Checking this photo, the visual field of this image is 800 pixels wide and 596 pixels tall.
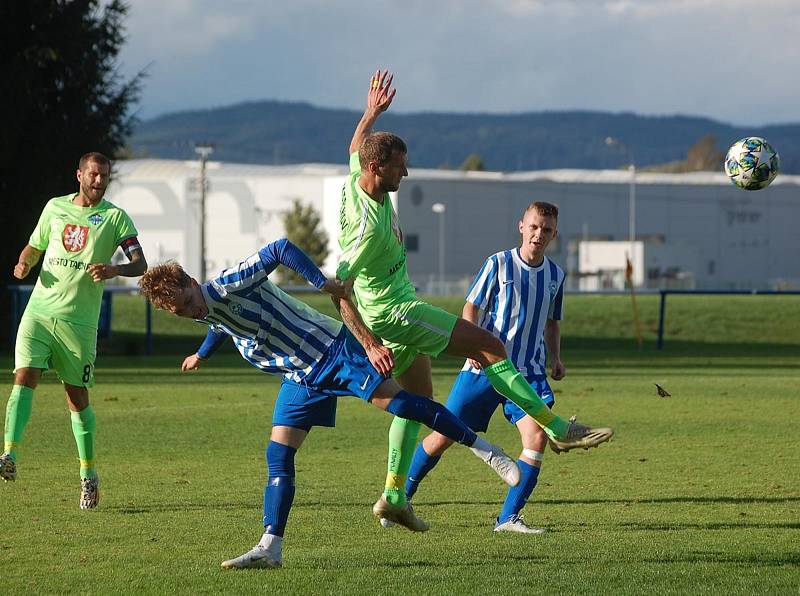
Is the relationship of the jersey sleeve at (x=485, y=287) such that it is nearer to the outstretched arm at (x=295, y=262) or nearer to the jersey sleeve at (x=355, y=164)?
the jersey sleeve at (x=355, y=164)

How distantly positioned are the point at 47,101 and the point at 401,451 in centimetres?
2642

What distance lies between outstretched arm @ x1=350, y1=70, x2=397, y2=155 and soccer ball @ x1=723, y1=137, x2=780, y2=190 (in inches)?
197

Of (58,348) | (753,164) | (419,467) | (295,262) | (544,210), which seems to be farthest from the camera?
(753,164)

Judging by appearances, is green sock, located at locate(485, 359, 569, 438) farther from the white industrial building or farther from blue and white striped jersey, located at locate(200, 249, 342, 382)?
the white industrial building

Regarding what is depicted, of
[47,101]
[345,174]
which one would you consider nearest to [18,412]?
[47,101]

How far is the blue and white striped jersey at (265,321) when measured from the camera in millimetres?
7012

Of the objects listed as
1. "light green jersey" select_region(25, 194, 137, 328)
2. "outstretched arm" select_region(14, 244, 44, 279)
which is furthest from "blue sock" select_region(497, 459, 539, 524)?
"outstretched arm" select_region(14, 244, 44, 279)

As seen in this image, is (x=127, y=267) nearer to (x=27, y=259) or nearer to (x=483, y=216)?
(x=27, y=259)

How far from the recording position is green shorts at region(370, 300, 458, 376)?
7.59 meters

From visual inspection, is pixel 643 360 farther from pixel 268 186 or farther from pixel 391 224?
pixel 268 186

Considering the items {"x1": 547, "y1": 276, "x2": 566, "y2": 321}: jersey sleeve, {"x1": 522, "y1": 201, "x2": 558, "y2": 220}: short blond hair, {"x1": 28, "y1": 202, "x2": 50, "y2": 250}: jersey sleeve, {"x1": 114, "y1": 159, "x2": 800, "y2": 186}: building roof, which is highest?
{"x1": 114, "y1": 159, "x2": 800, "y2": 186}: building roof

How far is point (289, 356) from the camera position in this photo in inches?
280

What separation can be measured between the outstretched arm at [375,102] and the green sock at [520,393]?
5.83 ft

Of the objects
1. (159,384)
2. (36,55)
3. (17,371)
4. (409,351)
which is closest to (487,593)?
(409,351)
